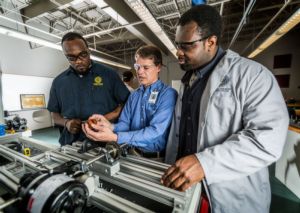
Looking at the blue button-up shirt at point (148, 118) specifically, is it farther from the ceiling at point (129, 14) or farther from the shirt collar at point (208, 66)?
the ceiling at point (129, 14)

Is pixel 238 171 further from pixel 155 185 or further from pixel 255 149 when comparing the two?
pixel 155 185

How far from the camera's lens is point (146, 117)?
1286 millimetres

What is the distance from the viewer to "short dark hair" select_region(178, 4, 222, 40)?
971mm

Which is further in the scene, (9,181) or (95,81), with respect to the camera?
(95,81)

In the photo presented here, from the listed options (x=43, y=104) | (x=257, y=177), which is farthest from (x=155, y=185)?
(x=43, y=104)

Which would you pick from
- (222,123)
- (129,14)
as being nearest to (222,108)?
(222,123)

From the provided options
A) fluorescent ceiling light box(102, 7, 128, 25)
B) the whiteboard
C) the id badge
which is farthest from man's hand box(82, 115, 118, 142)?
the whiteboard

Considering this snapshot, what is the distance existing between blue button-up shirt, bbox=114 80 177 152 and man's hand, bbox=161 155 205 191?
407mm

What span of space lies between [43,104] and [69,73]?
6864mm

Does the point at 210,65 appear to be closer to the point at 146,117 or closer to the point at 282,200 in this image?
the point at 146,117

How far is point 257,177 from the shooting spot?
3.05 ft

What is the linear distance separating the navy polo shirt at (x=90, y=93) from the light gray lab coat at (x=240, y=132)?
0.92m

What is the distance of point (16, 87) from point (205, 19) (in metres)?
7.38

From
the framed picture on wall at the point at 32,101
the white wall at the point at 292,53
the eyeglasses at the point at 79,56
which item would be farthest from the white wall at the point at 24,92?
the white wall at the point at 292,53
